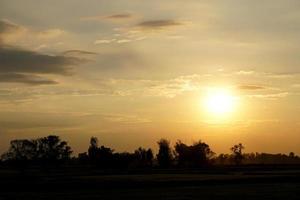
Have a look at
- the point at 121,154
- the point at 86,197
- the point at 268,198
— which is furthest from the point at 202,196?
the point at 121,154

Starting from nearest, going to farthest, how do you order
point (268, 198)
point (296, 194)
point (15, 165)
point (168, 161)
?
1. point (268, 198)
2. point (296, 194)
3. point (15, 165)
4. point (168, 161)

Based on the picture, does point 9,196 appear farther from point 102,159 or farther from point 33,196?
point 102,159

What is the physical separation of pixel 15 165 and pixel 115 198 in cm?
14564

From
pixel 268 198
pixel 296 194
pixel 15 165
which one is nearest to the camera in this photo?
pixel 268 198

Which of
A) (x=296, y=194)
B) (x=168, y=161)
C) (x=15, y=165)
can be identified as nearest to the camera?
(x=296, y=194)

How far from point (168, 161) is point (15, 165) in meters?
50.6

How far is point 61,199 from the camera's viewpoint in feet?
147

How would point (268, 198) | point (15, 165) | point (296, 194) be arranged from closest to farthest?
point (268, 198) < point (296, 194) < point (15, 165)

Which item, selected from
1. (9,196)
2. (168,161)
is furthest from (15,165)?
(9,196)

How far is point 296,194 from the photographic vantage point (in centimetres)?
4647

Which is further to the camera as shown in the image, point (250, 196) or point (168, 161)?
point (168, 161)

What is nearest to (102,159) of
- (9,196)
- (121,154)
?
(121,154)

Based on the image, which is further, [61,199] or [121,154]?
[121,154]

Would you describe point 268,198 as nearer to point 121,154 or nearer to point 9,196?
point 9,196
